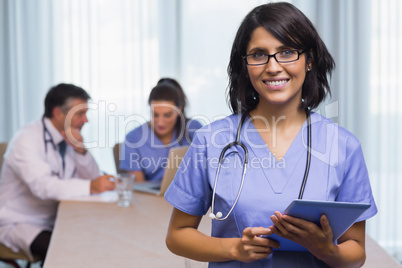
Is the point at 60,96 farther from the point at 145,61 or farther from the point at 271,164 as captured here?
the point at 271,164

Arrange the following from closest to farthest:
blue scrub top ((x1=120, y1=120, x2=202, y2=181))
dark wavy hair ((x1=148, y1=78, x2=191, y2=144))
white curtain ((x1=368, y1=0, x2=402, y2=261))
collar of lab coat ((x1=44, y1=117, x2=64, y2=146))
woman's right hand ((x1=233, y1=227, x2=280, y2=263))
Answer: woman's right hand ((x1=233, y1=227, x2=280, y2=263)) < collar of lab coat ((x1=44, y1=117, x2=64, y2=146)) < blue scrub top ((x1=120, y1=120, x2=202, y2=181)) < dark wavy hair ((x1=148, y1=78, x2=191, y2=144)) < white curtain ((x1=368, y1=0, x2=402, y2=261))

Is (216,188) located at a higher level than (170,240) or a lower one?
higher

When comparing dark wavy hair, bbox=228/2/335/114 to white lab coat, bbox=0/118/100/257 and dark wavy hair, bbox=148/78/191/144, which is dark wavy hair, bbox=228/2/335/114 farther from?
dark wavy hair, bbox=148/78/191/144

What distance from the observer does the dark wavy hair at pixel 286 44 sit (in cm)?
113

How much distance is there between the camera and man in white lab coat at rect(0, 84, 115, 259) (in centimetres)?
232

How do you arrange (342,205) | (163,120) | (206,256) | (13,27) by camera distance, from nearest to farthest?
(342,205)
(206,256)
(163,120)
(13,27)

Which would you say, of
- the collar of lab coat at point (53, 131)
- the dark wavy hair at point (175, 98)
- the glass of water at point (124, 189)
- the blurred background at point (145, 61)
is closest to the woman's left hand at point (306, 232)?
the glass of water at point (124, 189)

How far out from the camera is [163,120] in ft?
9.54

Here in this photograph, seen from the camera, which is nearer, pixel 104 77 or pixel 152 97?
pixel 152 97

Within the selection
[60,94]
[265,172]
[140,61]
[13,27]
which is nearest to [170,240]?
[265,172]

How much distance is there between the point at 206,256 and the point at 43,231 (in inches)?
57.2

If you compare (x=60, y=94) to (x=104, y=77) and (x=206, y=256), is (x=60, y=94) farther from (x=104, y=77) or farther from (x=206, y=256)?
(x=206, y=256)

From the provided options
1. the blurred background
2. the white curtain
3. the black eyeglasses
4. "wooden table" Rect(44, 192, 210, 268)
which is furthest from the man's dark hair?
the white curtain

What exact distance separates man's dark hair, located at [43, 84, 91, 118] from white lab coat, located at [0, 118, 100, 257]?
0.27 ft
